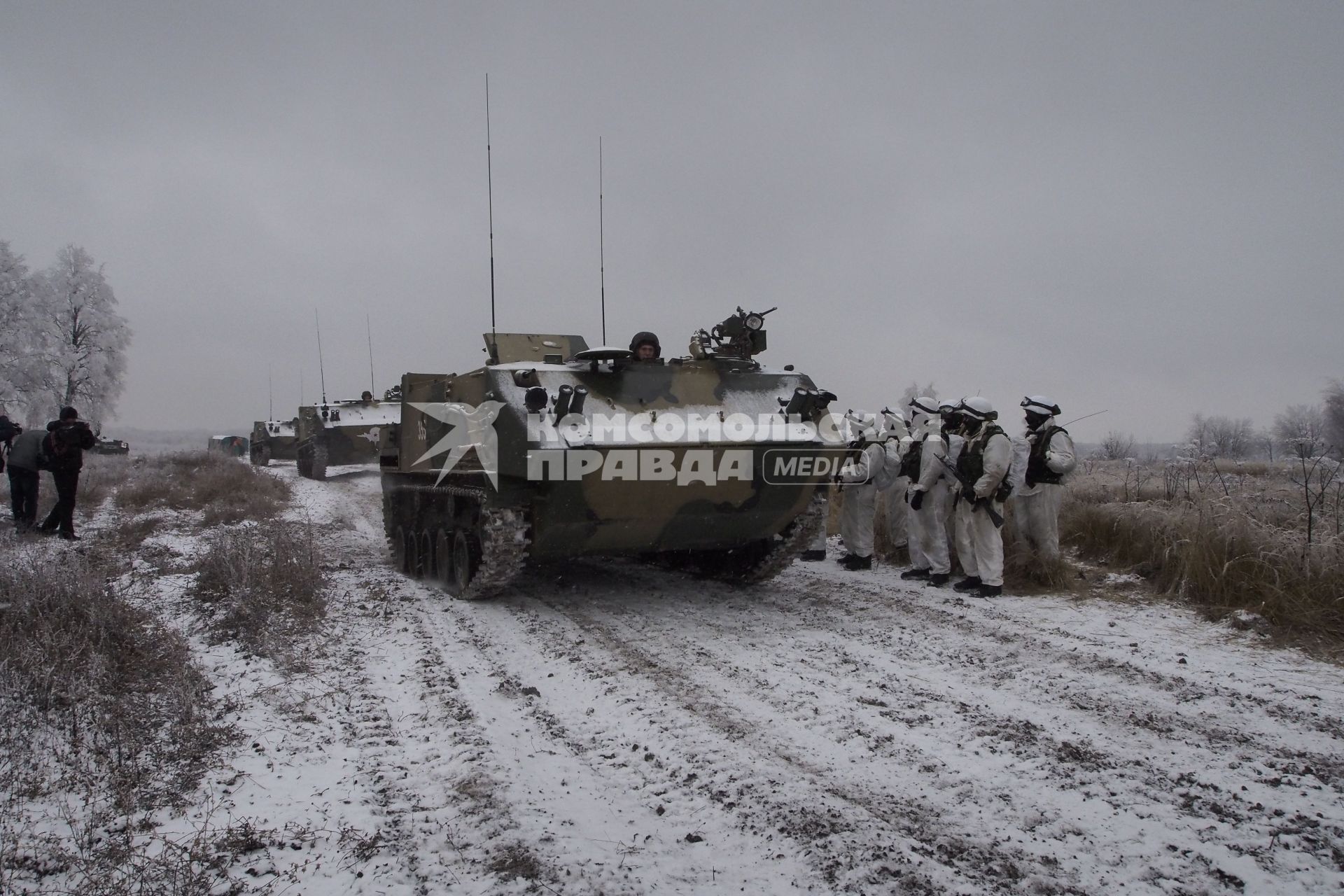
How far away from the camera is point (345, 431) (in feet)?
66.4

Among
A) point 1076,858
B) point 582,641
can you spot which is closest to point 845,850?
point 1076,858

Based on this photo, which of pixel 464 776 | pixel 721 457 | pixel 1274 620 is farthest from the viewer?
pixel 721 457

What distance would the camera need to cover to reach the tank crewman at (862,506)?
28.4 feet

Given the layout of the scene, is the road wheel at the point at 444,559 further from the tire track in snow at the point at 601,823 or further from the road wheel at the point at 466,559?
the tire track in snow at the point at 601,823

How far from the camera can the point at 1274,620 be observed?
5418 millimetres

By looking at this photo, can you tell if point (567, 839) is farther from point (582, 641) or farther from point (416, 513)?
point (416, 513)

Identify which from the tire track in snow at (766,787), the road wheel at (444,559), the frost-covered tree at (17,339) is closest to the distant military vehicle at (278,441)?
the frost-covered tree at (17,339)

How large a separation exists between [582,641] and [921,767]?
8.62 ft

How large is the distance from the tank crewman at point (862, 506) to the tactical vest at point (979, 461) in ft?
4.76

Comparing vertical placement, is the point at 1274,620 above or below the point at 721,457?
below

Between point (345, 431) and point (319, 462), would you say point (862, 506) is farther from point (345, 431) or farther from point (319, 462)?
point (319, 462)

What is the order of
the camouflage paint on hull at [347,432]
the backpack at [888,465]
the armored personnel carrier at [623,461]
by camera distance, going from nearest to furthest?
the armored personnel carrier at [623,461] → the backpack at [888,465] → the camouflage paint on hull at [347,432]

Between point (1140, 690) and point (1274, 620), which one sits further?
point (1274, 620)

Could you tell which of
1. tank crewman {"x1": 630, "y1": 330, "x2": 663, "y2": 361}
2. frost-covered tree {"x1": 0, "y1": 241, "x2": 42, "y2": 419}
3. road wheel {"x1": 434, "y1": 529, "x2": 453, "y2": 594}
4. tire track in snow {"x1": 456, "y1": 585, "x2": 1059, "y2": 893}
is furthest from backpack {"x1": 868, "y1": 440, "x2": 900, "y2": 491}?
frost-covered tree {"x1": 0, "y1": 241, "x2": 42, "y2": 419}
